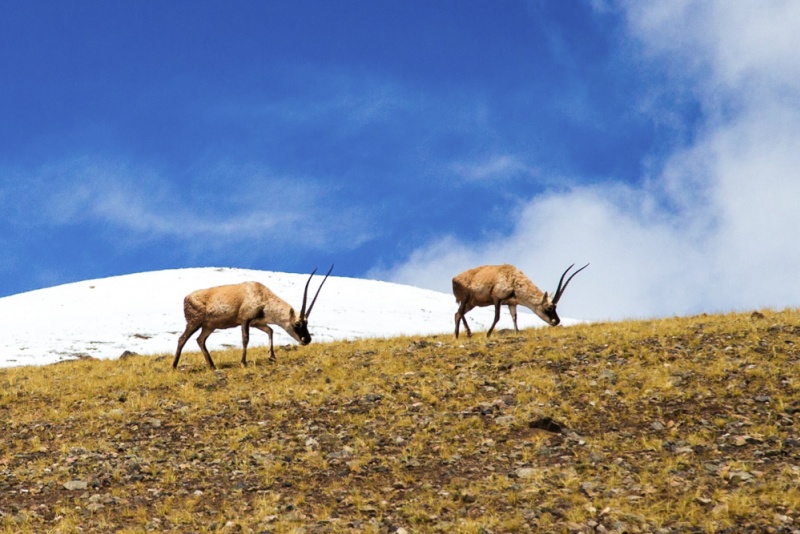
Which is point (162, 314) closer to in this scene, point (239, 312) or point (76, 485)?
point (239, 312)

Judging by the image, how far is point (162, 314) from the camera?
189 feet

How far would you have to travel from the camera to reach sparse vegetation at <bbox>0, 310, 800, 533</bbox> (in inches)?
489

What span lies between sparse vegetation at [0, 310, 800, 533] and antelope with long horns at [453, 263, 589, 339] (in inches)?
143

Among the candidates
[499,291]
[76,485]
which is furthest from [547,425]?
[499,291]

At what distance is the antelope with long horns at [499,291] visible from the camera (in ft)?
92.1

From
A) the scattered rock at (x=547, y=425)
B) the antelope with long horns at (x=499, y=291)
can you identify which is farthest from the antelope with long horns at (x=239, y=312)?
the scattered rock at (x=547, y=425)

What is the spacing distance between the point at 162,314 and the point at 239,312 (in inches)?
1366

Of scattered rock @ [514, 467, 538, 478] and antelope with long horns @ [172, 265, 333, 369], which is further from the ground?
antelope with long horns @ [172, 265, 333, 369]

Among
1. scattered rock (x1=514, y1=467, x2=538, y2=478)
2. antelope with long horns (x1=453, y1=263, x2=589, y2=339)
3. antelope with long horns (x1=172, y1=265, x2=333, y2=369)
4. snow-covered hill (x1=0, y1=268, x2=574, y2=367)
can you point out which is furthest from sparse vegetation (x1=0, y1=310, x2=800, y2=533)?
snow-covered hill (x1=0, y1=268, x2=574, y2=367)

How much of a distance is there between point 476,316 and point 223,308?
35.4 meters

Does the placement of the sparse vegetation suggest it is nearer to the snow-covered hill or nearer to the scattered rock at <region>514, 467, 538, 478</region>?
the scattered rock at <region>514, 467, 538, 478</region>

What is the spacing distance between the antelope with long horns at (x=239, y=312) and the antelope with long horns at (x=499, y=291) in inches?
231

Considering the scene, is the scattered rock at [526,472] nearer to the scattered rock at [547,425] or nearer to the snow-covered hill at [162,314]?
the scattered rock at [547,425]

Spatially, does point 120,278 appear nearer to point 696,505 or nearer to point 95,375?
point 95,375
